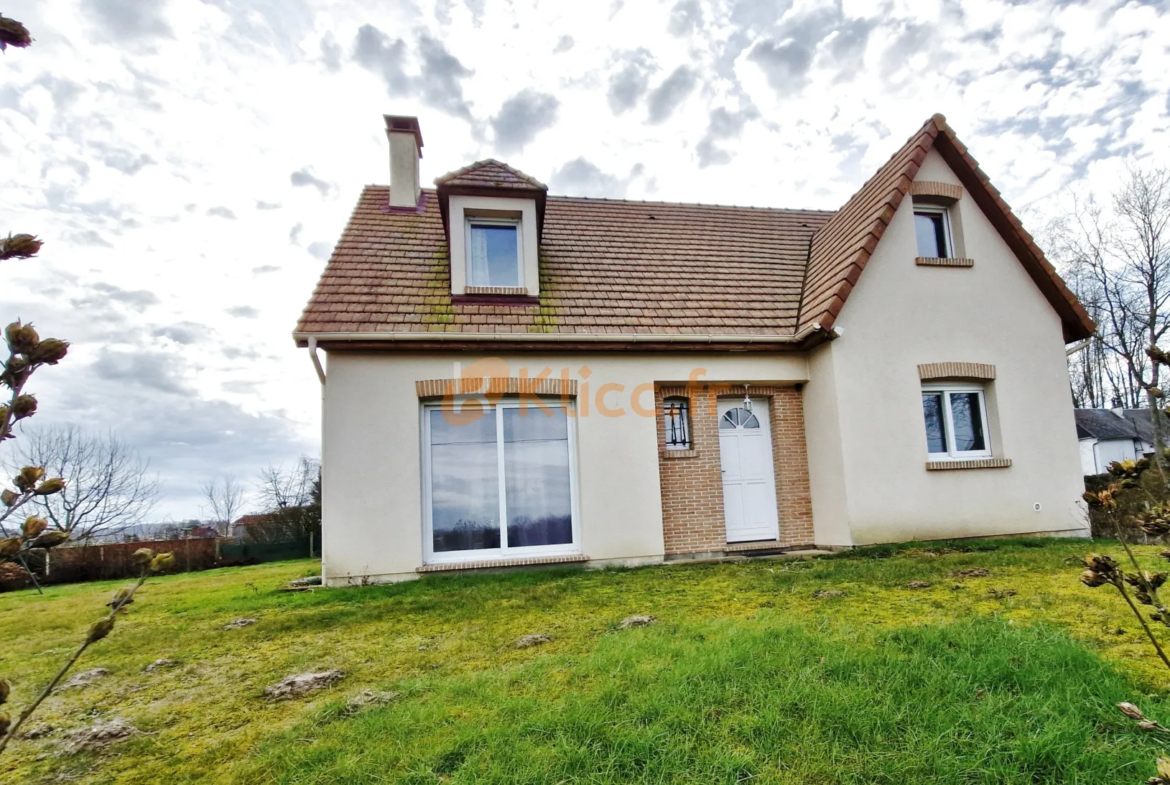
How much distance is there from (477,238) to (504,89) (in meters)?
3.35

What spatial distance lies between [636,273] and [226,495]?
95.7 feet

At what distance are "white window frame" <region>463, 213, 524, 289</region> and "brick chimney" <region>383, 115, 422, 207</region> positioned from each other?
2.48 metres

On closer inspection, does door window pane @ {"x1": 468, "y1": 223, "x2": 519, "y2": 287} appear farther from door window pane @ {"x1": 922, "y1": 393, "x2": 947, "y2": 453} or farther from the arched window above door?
door window pane @ {"x1": 922, "y1": 393, "x2": 947, "y2": 453}

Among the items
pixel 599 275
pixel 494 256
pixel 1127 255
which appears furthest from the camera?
pixel 1127 255

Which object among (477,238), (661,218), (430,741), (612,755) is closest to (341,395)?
(477,238)

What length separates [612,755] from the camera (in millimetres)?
2385

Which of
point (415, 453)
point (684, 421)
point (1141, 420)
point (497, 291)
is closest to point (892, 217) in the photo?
point (684, 421)

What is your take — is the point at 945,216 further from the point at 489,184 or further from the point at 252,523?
the point at 252,523

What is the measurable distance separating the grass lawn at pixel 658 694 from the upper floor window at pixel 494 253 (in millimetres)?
5154

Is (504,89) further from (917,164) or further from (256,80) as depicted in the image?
(917,164)

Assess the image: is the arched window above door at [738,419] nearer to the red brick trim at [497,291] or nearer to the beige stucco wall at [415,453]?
the beige stucco wall at [415,453]

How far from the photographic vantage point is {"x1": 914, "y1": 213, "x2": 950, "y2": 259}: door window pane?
29.6 ft

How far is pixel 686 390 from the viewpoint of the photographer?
27.5ft

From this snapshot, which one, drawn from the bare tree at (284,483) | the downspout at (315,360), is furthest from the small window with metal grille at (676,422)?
the bare tree at (284,483)
